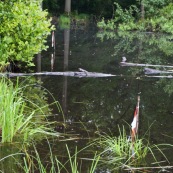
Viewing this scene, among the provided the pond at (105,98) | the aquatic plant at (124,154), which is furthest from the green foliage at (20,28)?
the aquatic plant at (124,154)

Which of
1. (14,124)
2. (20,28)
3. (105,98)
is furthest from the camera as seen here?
(20,28)

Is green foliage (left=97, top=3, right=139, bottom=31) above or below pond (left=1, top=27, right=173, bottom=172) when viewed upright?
above

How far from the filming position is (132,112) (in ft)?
19.6

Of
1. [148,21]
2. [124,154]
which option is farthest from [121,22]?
[124,154]

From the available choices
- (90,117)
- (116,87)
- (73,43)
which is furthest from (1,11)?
(73,43)

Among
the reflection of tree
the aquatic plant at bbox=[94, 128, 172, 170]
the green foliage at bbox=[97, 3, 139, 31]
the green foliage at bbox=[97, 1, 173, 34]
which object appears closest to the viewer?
the aquatic plant at bbox=[94, 128, 172, 170]

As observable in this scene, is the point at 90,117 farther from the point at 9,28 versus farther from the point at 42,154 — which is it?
the point at 9,28

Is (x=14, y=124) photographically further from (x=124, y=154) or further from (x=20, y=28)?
(x=20, y=28)

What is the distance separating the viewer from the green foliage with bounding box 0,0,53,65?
8.02 metres

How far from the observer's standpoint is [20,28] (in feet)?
27.2

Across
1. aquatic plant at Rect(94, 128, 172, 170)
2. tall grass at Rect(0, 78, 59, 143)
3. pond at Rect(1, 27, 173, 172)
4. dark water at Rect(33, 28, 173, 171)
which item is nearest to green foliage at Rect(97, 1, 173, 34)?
pond at Rect(1, 27, 173, 172)

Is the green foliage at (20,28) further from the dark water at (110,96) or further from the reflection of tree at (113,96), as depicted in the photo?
the reflection of tree at (113,96)

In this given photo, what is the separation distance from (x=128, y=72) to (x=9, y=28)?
311 cm

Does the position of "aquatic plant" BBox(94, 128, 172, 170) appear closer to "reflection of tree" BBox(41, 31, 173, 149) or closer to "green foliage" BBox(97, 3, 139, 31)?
"reflection of tree" BBox(41, 31, 173, 149)
